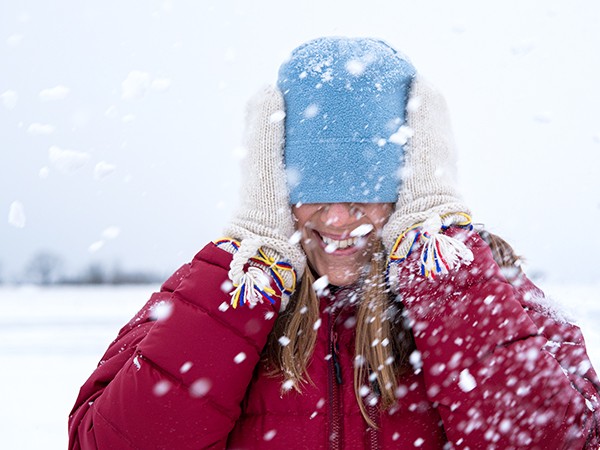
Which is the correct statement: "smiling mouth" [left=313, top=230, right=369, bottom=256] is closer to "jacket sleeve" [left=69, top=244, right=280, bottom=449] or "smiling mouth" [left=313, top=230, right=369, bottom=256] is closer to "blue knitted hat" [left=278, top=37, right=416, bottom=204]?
"blue knitted hat" [left=278, top=37, right=416, bottom=204]

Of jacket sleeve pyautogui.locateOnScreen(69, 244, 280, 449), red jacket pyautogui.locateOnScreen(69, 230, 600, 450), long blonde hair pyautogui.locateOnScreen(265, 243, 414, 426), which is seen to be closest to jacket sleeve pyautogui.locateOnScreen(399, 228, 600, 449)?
red jacket pyautogui.locateOnScreen(69, 230, 600, 450)

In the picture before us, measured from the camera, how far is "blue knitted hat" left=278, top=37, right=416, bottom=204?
5.96 ft

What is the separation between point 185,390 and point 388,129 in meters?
1.01

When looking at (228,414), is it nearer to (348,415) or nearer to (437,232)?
(348,415)

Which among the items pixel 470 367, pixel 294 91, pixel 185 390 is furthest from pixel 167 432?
pixel 294 91

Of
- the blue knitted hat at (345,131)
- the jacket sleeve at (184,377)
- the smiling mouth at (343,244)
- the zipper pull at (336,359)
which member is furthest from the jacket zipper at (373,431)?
the blue knitted hat at (345,131)

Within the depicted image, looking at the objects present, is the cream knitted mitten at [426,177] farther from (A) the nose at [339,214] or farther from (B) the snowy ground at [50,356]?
(B) the snowy ground at [50,356]

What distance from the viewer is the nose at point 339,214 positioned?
1.82 meters

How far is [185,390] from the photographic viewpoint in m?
1.58

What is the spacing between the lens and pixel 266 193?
6.01 ft

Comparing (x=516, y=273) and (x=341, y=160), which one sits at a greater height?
(x=341, y=160)

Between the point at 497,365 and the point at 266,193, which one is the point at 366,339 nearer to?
the point at 497,365

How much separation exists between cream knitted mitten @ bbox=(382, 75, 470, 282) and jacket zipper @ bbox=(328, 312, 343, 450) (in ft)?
1.04

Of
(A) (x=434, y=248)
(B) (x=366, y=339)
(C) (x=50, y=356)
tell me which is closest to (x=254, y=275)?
(B) (x=366, y=339)
